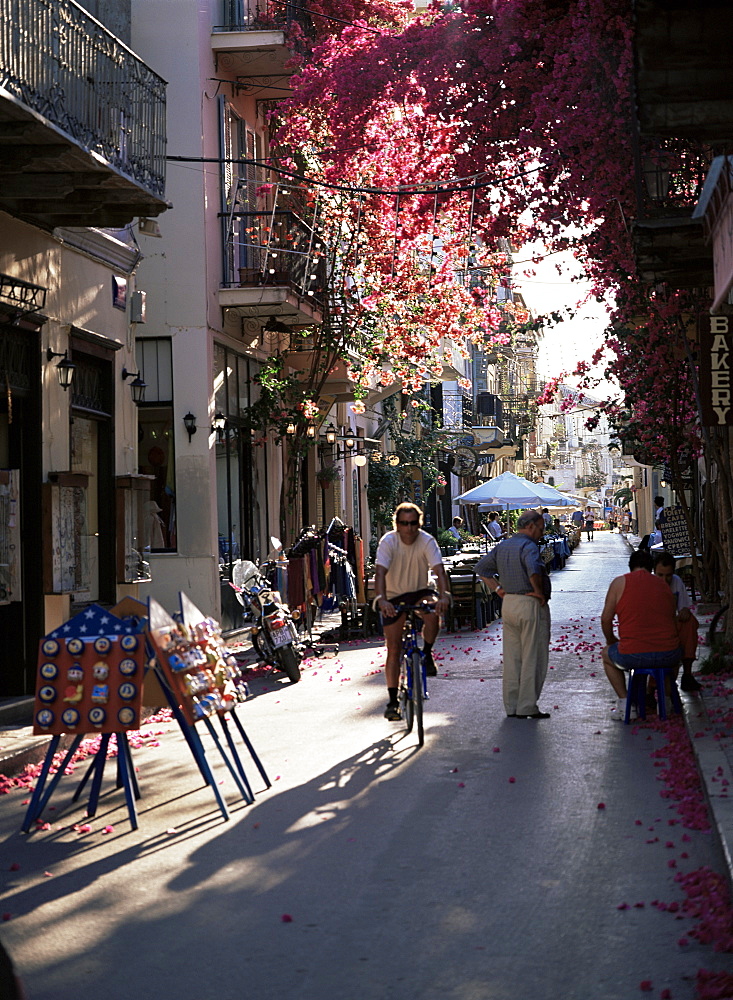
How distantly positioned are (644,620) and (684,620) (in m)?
0.71

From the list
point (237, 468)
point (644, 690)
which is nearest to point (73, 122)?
point (644, 690)

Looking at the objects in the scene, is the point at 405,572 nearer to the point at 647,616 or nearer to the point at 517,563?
the point at 517,563

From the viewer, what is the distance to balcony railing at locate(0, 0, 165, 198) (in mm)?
11078

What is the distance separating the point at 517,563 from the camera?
12016 millimetres

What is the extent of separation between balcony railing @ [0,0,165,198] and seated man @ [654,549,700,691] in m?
6.12

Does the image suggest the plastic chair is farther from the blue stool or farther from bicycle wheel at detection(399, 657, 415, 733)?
bicycle wheel at detection(399, 657, 415, 733)

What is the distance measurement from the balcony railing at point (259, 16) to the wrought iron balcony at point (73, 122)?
827 cm

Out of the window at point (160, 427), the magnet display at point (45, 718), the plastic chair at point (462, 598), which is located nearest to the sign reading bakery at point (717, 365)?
the magnet display at point (45, 718)

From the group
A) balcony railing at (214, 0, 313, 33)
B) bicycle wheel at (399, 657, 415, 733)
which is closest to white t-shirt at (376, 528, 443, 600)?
bicycle wheel at (399, 657, 415, 733)

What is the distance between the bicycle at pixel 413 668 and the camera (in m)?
10.7

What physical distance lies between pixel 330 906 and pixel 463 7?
10347mm

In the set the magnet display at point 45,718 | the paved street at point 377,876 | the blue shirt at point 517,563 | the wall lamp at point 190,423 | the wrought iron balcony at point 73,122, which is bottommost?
the paved street at point 377,876

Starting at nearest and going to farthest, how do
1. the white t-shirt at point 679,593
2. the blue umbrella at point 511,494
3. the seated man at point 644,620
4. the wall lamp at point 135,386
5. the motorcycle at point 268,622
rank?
the seated man at point 644,620
the white t-shirt at point 679,593
the motorcycle at point 268,622
the wall lamp at point 135,386
the blue umbrella at point 511,494

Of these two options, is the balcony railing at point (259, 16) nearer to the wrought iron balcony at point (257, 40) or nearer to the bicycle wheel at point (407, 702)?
the wrought iron balcony at point (257, 40)
